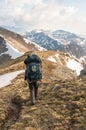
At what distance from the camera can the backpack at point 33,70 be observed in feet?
79.1

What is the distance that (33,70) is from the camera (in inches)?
947

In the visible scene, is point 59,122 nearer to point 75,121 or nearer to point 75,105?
point 75,121

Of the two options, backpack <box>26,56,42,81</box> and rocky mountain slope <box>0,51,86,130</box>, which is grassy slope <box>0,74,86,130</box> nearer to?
rocky mountain slope <box>0,51,86,130</box>

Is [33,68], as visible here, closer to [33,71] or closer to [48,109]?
[33,71]

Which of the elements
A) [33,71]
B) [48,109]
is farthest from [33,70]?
[48,109]

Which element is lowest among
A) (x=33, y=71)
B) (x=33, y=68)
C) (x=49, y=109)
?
(x=49, y=109)

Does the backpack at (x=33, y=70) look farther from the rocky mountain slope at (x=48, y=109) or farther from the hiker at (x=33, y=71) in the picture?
the rocky mountain slope at (x=48, y=109)

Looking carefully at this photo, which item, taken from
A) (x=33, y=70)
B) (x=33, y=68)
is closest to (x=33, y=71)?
(x=33, y=70)

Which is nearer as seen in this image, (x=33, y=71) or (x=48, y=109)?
(x=48, y=109)

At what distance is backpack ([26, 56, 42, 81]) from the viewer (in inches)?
949

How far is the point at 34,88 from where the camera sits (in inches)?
989

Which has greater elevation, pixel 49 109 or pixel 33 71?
pixel 33 71

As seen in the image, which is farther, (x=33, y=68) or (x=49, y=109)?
(x=33, y=68)

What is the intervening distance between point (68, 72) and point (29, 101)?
38150 mm
